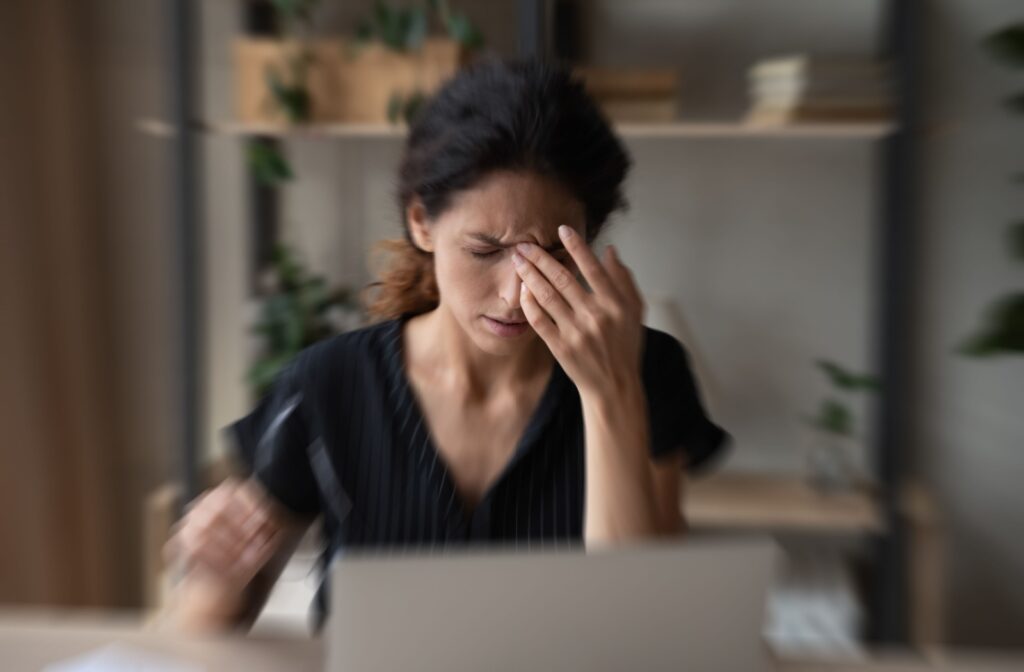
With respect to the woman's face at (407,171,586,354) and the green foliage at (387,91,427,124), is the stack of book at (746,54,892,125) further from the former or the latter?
the woman's face at (407,171,586,354)

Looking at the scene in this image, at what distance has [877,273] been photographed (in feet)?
6.48

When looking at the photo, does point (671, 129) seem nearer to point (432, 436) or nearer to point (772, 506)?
point (772, 506)

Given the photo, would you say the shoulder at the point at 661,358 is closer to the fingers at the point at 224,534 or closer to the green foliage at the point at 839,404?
the fingers at the point at 224,534

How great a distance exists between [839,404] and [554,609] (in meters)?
1.68

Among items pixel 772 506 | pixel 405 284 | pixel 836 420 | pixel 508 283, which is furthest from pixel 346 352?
pixel 836 420

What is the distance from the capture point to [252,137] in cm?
213

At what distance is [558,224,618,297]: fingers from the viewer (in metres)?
0.95

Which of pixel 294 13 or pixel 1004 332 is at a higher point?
pixel 294 13

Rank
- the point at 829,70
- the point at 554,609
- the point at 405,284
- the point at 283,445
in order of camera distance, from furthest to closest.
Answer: the point at 829,70 → the point at 405,284 → the point at 283,445 → the point at 554,609

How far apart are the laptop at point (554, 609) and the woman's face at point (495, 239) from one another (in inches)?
17.8

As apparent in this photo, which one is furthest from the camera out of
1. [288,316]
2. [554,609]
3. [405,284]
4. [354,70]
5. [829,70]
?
[288,316]

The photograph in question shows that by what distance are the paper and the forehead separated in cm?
53

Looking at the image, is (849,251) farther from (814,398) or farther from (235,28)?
(235,28)

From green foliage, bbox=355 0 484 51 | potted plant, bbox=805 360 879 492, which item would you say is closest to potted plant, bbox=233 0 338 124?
green foliage, bbox=355 0 484 51
